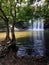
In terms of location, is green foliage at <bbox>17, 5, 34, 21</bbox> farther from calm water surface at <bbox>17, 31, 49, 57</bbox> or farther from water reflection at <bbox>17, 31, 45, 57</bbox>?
water reflection at <bbox>17, 31, 45, 57</bbox>

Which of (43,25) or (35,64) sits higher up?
(43,25)

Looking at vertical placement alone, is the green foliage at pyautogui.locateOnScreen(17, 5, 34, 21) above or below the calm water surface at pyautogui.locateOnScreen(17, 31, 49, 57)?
above

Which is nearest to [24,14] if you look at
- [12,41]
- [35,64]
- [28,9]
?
[28,9]

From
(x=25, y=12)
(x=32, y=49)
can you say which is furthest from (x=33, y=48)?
(x=25, y=12)

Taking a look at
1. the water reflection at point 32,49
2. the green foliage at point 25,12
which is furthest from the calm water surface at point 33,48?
the green foliage at point 25,12

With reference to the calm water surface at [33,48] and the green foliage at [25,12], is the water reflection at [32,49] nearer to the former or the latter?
the calm water surface at [33,48]

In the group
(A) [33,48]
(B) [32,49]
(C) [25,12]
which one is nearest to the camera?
(B) [32,49]

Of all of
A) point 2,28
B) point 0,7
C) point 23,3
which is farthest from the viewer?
point 2,28

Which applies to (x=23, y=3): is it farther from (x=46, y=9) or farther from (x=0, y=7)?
(x=0, y=7)

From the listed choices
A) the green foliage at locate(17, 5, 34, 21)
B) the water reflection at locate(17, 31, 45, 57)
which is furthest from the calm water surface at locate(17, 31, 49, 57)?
the green foliage at locate(17, 5, 34, 21)

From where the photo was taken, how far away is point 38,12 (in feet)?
95.0

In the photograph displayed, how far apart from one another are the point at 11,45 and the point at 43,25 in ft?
141

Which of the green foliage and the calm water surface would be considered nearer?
the calm water surface

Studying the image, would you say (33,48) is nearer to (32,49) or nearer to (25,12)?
(32,49)
